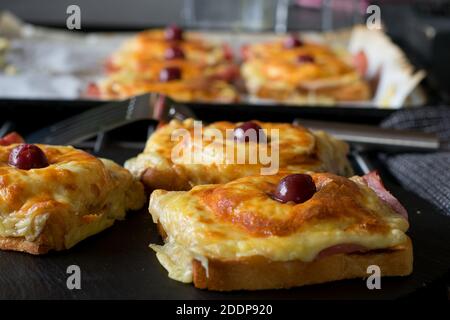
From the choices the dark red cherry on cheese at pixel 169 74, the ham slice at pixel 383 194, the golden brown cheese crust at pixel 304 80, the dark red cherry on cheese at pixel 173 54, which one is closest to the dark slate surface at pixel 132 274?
the ham slice at pixel 383 194

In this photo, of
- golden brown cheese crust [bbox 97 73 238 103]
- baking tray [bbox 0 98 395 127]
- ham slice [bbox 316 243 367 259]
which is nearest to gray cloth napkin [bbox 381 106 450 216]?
baking tray [bbox 0 98 395 127]

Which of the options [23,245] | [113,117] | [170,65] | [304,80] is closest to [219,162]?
[23,245]

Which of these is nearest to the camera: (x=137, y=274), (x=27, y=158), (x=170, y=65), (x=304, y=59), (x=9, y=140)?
(x=137, y=274)

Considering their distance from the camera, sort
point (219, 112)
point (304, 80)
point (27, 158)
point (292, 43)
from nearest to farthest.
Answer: point (27, 158) < point (219, 112) < point (304, 80) < point (292, 43)

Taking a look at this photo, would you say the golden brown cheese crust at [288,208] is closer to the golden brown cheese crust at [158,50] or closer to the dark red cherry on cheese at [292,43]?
the golden brown cheese crust at [158,50]

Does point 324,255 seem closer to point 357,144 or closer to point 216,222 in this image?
point 216,222

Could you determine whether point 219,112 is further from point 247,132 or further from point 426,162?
point 247,132
